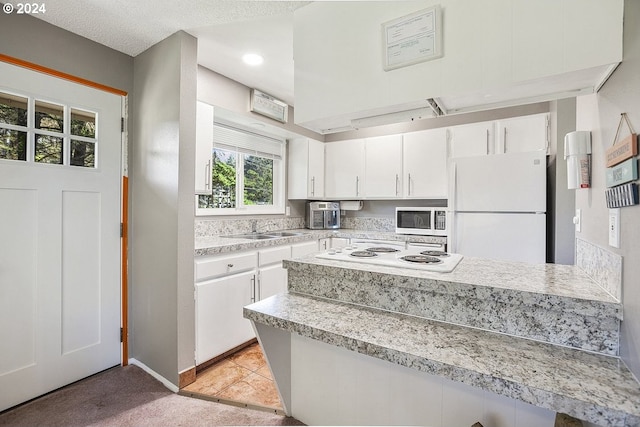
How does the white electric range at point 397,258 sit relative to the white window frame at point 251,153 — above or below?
below

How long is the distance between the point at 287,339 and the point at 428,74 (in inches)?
56.8

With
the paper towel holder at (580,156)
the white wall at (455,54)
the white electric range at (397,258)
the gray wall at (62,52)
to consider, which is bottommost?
the white electric range at (397,258)

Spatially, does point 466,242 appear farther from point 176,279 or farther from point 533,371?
point 176,279

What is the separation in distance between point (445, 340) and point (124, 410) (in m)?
1.92

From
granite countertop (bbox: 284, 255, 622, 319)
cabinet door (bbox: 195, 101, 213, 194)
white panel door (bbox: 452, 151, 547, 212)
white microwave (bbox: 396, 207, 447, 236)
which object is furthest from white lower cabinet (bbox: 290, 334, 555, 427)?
white microwave (bbox: 396, 207, 447, 236)

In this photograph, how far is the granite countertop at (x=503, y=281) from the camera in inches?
38.5

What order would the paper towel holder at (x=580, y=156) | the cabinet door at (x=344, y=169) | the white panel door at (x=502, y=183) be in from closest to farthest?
the paper towel holder at (x=580, y=156) → the white panel door at (x=502, y=183) → the cabinet door at (x=344, y=169)

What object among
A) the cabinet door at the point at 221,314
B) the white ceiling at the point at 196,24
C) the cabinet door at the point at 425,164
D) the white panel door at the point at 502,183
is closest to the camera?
the white ceiling at the point at 196,24

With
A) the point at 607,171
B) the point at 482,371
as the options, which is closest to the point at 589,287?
the point at 607,171

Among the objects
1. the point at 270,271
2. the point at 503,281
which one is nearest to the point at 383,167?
the point at 270,271

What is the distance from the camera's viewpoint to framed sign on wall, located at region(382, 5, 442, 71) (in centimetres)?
130

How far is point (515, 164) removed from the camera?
2.45 meters

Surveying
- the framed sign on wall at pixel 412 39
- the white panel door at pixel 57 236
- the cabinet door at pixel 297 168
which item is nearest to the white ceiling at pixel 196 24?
the white panel door at pixel 57 236

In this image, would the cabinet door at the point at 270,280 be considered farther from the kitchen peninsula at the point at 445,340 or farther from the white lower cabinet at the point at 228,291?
the kitchen peninsula at the point at 445,340
